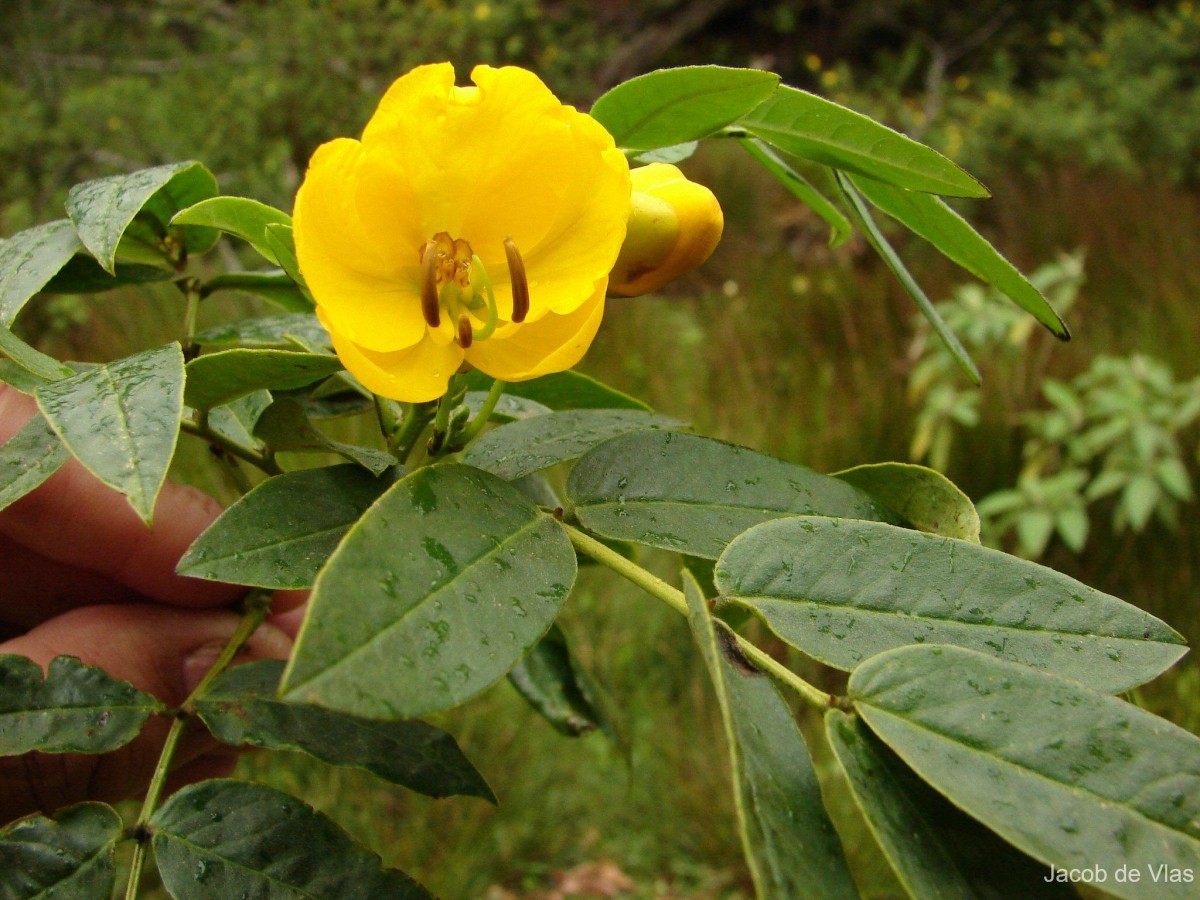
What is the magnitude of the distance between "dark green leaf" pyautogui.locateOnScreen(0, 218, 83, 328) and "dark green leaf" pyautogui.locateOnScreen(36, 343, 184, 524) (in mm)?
95

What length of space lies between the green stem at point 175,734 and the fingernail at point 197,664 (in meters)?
0.05

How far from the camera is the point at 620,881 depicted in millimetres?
2264

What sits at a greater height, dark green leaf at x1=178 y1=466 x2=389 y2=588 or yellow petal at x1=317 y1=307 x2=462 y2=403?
yellow petal at x1=317 y1=307 x2=462 y2=403

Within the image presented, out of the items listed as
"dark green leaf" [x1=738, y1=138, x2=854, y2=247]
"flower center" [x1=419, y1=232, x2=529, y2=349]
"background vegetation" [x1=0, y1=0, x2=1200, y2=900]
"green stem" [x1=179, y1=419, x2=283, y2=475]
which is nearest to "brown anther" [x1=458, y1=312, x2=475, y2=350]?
"flower center" [x1=419, y1=232, x2=529, y2=349]

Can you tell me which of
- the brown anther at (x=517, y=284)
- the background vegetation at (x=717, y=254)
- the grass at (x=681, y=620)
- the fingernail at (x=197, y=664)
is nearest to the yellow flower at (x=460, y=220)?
the brown anther at (x=517, y=284)

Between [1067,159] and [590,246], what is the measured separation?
602cm

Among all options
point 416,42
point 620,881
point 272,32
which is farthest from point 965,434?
point 272,32

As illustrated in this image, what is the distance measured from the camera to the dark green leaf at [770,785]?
0.28m

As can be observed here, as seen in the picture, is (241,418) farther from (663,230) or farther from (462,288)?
(663,230)

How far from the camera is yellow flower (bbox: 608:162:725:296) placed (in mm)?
461

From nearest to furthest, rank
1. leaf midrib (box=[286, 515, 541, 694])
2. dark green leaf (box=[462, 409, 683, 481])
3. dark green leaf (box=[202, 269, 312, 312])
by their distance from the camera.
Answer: leaf midrib (box=[286, 515, 541, 694]) → dark green leaf (box=[462, 409, 683, 481]) → dark green leaf (box=[202, 269, 312, 312])

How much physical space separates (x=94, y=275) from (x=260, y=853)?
381 millimetres

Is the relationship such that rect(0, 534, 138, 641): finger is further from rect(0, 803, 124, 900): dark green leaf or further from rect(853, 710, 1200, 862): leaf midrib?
rect(853, 710, 1200, 862): leaf midrib

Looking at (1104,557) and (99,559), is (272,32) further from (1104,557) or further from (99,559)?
(99,559)
